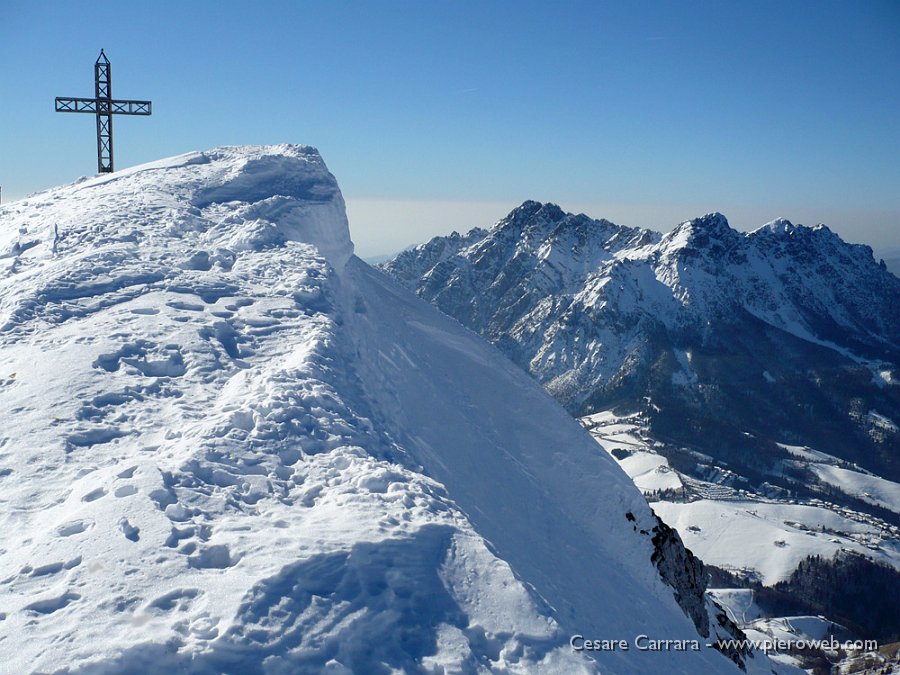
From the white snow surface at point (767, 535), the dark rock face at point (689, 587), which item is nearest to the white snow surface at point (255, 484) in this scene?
the dark rock face at point (689, 587)

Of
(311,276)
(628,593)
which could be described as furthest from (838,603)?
(311,276)

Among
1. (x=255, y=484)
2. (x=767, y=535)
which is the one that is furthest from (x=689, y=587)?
(x=767, y=535)

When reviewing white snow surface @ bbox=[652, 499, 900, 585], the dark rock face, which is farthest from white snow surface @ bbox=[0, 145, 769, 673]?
white snow surface @ bbox=[652, 499, 900, 585]

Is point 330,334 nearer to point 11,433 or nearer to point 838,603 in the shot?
point 11,433

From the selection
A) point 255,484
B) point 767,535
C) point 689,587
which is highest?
point 255,484

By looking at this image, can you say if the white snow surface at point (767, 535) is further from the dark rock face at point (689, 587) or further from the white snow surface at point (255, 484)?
the white snow surface at point (255, 484)

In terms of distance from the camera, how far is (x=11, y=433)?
40.5 ft

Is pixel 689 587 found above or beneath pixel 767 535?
above

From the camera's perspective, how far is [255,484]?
11.7m

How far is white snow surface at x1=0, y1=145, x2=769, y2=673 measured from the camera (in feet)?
29.0

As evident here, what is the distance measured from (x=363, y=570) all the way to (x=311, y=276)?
1368 centimetres

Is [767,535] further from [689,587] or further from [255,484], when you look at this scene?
A: [255,484]

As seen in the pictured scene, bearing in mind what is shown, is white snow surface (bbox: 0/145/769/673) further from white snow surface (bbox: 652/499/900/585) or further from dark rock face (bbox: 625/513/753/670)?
white snow surface (bbox: 652/499/900/585)

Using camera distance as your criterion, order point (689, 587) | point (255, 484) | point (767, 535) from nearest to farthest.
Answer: point (255, 484), point (689, 587), point (767, 535)
